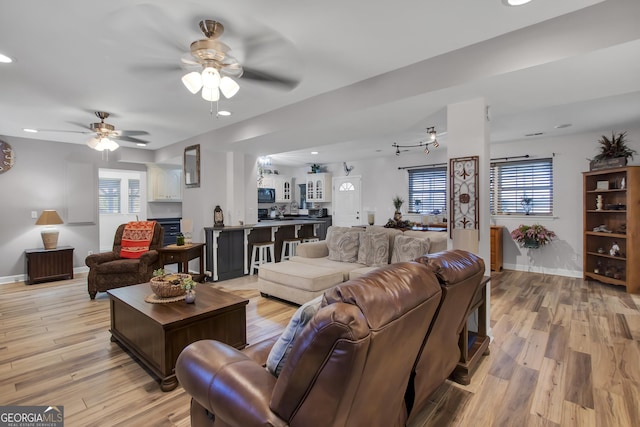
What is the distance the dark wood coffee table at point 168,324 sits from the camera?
2.24 m

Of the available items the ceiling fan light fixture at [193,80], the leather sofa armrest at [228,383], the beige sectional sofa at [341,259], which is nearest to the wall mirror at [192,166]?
the beige sectional sofa at [341,259]

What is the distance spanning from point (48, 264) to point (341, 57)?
228 inches

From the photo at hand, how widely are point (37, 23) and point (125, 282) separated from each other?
3.22m


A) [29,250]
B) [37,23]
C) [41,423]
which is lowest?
[41,423]

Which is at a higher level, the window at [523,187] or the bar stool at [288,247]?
the window at [523,187]

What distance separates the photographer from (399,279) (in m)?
1.21

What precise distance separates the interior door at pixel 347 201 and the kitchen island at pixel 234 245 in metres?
2.45

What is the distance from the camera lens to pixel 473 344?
8.36 feet

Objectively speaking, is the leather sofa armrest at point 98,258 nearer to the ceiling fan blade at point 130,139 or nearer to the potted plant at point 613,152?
the ceiling fan blade at point 130,139

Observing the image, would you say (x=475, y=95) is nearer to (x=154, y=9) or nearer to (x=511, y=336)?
(x=511, y=336)

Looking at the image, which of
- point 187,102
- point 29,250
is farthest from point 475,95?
point 29,250

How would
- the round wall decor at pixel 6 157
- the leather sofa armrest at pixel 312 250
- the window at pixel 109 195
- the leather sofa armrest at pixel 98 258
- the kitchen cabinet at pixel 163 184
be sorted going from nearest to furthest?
the leather sofa armrest at pixel 98 258 < the leather sofa armrest at pixel 312 250 < the round wall decor at pixel 6 157 < the kitchen cabinet at pixel 163 184 < the window at pixel 109 195

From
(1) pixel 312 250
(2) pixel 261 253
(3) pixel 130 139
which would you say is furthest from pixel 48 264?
(1) pixel 312 250

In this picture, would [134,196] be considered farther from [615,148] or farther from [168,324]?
[615,148]
